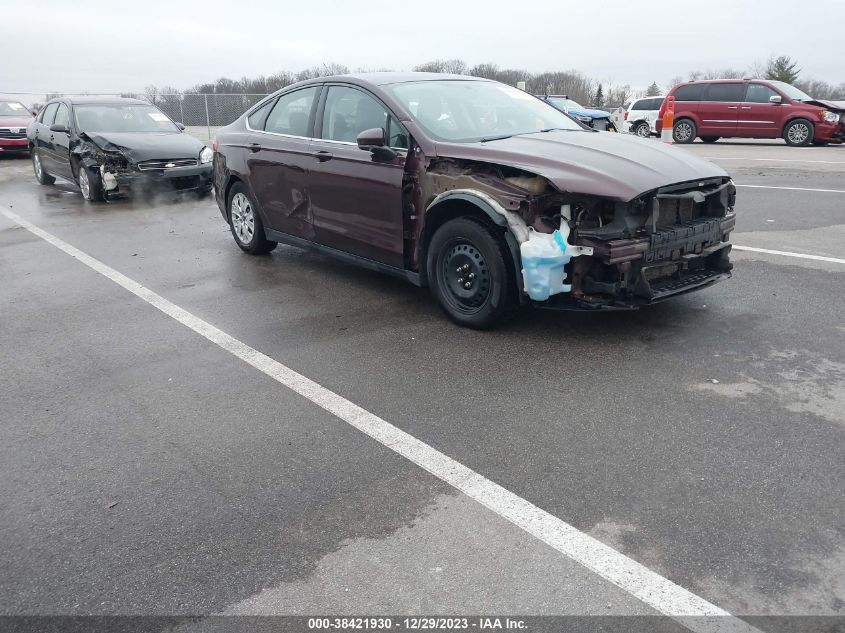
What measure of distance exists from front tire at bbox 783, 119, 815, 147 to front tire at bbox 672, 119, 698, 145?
8.11 feet

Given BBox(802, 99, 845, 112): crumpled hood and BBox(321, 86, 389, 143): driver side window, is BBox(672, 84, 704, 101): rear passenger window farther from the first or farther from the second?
BBox(321, 86, 389, 143): driver side window

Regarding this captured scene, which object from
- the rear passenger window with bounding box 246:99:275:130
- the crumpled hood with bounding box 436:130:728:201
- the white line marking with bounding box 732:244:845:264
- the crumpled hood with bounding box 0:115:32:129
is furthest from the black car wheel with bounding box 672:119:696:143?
the crumpled hood with bounding box 0:115:32:129

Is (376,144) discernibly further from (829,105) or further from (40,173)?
(829,105)

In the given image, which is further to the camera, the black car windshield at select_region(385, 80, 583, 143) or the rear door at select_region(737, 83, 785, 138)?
the rear door at select_region(737, 83, 785, 138)

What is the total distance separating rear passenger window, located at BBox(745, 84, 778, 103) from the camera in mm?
19531

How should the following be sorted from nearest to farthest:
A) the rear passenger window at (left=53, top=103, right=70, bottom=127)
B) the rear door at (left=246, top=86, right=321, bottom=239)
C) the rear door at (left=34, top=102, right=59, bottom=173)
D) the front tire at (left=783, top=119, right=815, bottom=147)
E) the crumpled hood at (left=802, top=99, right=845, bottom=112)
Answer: the rear door at (left=246, top=86, right=321, bottom=239) → the rear passenger window at (left=53, top=103, right=70, bottom=127) → the rear door at (left=34, top=102, right=59, bottom=173) → the crumpled hood at (left=802, top=99, right=845, bottom=112) → the front tire at (left=783, top=119, right=815, bottom=147)

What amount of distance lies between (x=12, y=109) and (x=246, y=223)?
706 inches

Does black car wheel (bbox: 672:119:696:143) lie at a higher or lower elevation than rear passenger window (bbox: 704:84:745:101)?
lower

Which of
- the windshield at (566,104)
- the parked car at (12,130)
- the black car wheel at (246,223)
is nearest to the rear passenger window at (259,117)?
the black car wheel at (246,223)

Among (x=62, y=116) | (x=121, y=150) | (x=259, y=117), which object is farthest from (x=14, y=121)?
(x=259, y=117)

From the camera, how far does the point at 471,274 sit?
5.13 m

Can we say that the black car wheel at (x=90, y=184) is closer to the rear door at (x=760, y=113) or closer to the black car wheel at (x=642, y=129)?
the rear door at (x=760, y=113)

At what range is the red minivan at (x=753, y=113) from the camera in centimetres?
1888

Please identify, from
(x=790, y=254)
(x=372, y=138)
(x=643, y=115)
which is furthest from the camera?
(x=643, y=115)
